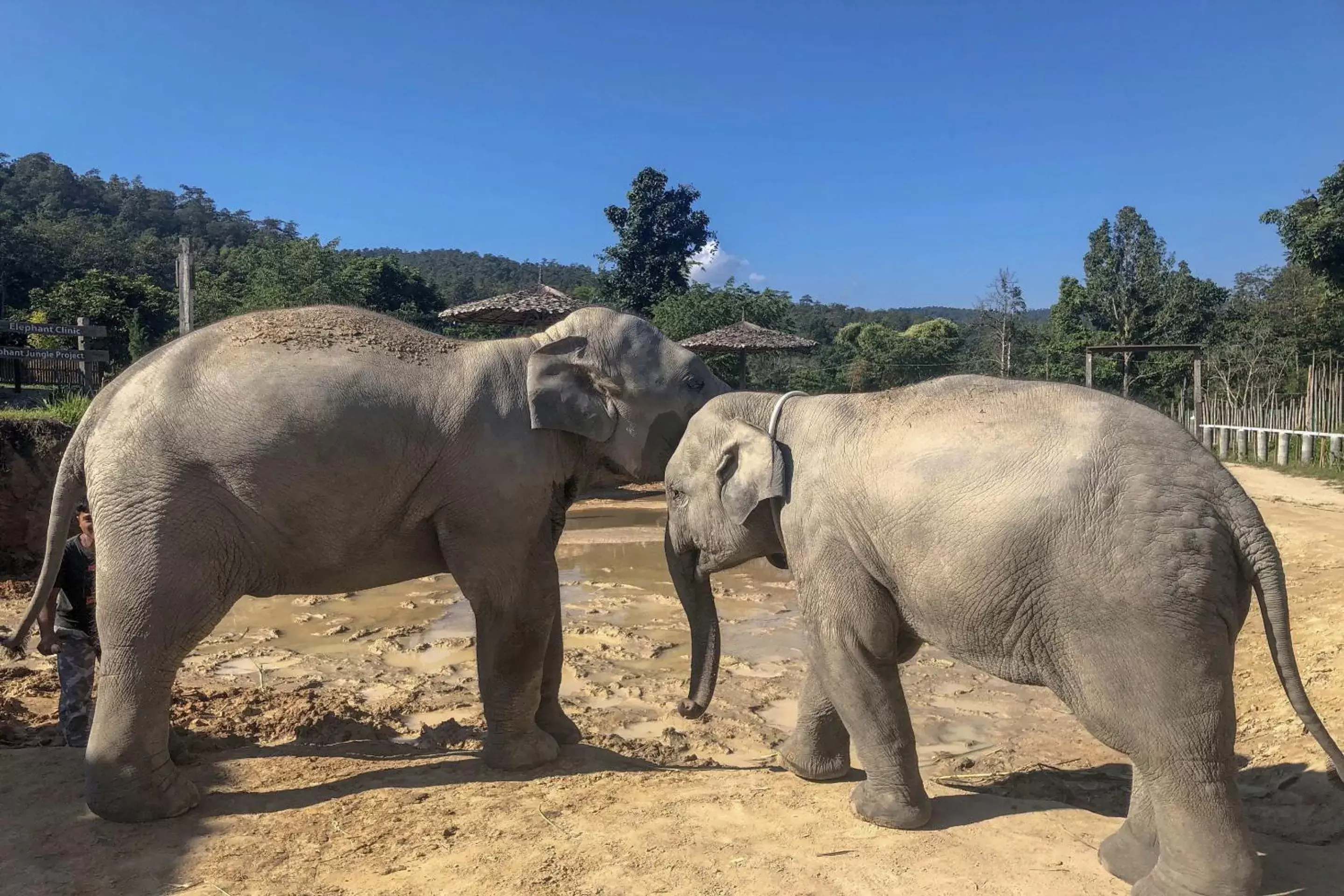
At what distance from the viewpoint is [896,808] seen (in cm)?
351

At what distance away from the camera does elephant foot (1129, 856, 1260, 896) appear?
2732mm

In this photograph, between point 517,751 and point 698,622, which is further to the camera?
point 698,622

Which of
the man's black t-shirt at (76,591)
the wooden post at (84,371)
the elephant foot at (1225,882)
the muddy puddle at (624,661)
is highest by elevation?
the wooden post at (84,371)

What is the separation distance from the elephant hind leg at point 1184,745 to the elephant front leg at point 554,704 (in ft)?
9.14

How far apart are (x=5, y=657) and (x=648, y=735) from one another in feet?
16.6

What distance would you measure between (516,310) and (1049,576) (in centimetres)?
1471

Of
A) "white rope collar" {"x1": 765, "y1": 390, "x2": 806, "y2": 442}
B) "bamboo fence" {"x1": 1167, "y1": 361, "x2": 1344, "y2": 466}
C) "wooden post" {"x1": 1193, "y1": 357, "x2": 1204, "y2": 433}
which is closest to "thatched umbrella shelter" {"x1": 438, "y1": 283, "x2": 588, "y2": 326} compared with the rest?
"bamboo fence" {"x1": 1167, "y1": 361, "x2": 1344, "y2": 466}

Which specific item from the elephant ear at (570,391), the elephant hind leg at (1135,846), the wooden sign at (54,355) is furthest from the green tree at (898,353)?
the wooden sign at (54,355)

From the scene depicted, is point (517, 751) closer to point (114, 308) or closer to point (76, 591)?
point (76, 591)

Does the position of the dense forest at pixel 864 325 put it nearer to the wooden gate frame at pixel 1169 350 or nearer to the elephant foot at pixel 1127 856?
the wooden gate frame at pixel 1169 350

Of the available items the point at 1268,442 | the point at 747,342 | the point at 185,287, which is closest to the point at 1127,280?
the point at 1268,442

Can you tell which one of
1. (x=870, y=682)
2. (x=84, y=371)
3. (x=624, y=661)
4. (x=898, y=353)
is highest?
(x=898, y=353)

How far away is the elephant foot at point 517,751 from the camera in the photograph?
428 centimetres

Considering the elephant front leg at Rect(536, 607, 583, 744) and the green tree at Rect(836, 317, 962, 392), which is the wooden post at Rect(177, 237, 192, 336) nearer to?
the green tree at Rect(836, 317, 962, 392)
